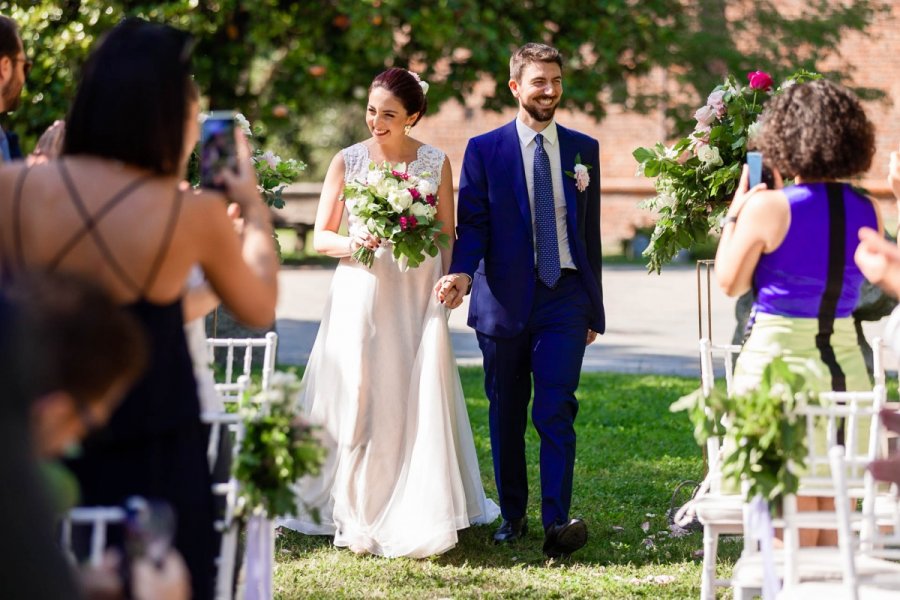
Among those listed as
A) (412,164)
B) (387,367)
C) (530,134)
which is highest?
(530,134)

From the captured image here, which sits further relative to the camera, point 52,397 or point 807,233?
point 807,233

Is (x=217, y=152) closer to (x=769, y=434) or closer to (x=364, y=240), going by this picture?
(x=769, y=434)

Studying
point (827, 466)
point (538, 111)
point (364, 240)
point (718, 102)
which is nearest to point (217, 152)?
point (827, 466)

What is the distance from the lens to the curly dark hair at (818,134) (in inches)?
151

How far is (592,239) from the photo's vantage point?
6.09m

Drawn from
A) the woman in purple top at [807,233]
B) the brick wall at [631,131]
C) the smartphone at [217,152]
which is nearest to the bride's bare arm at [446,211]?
the woman in purple top at [807,233]

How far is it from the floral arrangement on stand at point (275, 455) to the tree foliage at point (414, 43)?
12346mm

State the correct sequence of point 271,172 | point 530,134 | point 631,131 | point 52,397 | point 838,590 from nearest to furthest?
point 52,397 → point 838,590 → point 530,134 → point 271,172 → point 631,131

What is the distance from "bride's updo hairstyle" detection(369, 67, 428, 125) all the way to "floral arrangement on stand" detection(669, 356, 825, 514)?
9.28 ft

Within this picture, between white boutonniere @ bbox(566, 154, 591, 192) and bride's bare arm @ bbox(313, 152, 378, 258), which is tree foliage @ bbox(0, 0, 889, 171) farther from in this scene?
white boutonniere @ bbox(566, 154, 591, 192)

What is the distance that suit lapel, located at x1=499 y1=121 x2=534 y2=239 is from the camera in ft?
19.6

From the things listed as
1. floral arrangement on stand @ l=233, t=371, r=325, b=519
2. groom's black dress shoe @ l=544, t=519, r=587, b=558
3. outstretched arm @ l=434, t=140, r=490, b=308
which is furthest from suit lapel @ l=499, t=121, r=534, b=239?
floral arrangement on stand @ l=233, t=371, r=325, b=519

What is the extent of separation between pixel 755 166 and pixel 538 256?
2.12 metres

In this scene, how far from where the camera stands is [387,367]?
614 cm
